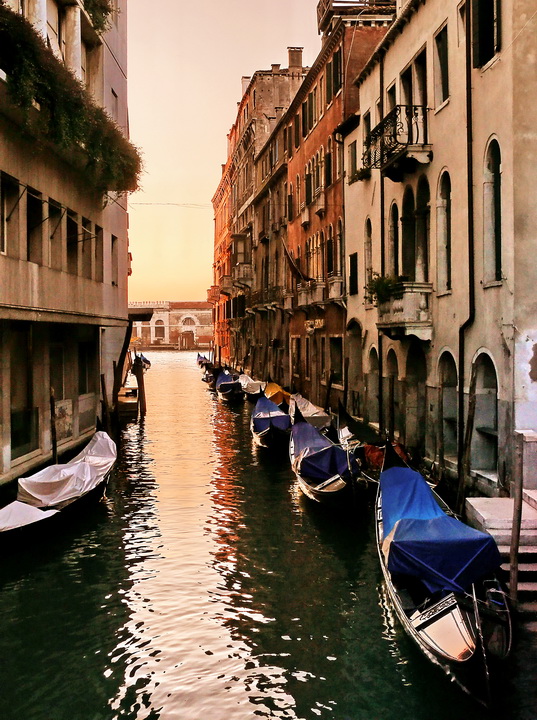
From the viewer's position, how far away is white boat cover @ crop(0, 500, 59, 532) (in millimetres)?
9680

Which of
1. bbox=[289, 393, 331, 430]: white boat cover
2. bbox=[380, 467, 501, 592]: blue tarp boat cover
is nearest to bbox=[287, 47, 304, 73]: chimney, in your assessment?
bbox=[289, 393, 331, 430]: white boat cover

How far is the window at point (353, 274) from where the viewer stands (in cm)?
2002

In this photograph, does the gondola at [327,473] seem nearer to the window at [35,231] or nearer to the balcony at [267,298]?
the window at [35,231]

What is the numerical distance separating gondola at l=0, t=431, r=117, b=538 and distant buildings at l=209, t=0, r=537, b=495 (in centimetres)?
547

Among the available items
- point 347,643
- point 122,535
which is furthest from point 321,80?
point 347,643

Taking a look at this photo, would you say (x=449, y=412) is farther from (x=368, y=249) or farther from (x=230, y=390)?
(x=230, y=390)

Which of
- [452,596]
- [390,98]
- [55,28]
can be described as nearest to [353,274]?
[390,98]

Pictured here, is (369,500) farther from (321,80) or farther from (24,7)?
(321,80)

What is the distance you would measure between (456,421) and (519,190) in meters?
4.35

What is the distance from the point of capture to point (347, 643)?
746 centimetres

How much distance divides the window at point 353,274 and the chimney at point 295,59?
72.7 feet

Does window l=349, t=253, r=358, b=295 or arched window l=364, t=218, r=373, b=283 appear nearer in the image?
arched window l=364, t=218, r=373, b=283

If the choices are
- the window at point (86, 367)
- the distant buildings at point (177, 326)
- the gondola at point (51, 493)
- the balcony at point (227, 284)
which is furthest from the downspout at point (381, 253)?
the distant buildings at point (177, 326)

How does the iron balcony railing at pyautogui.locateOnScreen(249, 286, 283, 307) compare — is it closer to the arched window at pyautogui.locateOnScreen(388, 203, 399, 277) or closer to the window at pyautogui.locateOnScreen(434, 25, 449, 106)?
the arched window at pyautogui.locateOnScreen(388, 203, 399, 277)
